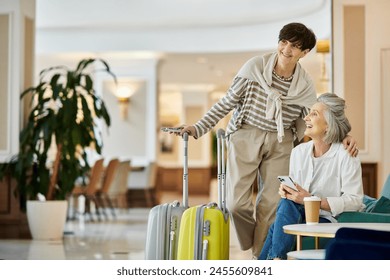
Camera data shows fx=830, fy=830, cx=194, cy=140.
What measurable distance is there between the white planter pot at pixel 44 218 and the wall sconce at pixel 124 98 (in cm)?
566

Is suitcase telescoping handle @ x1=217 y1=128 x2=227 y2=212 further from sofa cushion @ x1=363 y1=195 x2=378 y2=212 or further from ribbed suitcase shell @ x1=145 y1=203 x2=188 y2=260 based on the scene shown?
sofa cushion @ x1=363 y1=195 x2=378 y2=212

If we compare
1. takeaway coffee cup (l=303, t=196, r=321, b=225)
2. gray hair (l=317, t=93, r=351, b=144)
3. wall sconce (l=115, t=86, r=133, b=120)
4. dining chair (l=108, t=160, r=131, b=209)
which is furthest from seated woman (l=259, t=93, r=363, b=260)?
wall sconce (l=115, t=86, r=133, b=120)

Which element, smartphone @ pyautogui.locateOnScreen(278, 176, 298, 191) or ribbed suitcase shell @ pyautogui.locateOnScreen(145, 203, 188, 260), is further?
ribbed suitcase shell @ pyautogui.locateOnScreen(145, 203, 188, 260)

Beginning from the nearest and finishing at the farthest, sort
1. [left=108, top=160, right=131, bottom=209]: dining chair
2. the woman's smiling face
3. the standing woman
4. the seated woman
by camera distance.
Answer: the seated woman
the woman's smiling face
the standing woman
[left=108, top=160, right=131, bottom=209]: dining chair

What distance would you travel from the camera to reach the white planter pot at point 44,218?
7672 millimetres

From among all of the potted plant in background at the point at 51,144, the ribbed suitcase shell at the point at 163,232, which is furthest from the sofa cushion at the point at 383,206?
the potted plant in background at the point at 51,144

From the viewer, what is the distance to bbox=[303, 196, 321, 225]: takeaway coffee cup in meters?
3.54

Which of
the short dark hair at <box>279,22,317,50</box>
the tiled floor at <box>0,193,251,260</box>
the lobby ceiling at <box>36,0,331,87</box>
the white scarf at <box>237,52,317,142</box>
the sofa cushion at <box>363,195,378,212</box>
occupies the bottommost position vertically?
the tiled floor at <box>0,193,251,260</box>

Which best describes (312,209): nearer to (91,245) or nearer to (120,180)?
(91,245)

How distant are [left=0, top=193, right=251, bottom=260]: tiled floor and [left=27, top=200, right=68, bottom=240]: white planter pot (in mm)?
143

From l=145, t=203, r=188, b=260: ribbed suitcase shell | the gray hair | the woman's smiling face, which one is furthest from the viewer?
the woman's smiling face

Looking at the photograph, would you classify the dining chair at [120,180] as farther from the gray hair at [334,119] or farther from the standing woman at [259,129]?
the gray hair at [334,119]

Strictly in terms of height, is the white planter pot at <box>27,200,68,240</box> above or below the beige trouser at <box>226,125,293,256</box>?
below

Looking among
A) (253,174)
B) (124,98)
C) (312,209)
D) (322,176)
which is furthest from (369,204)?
(124,98)
